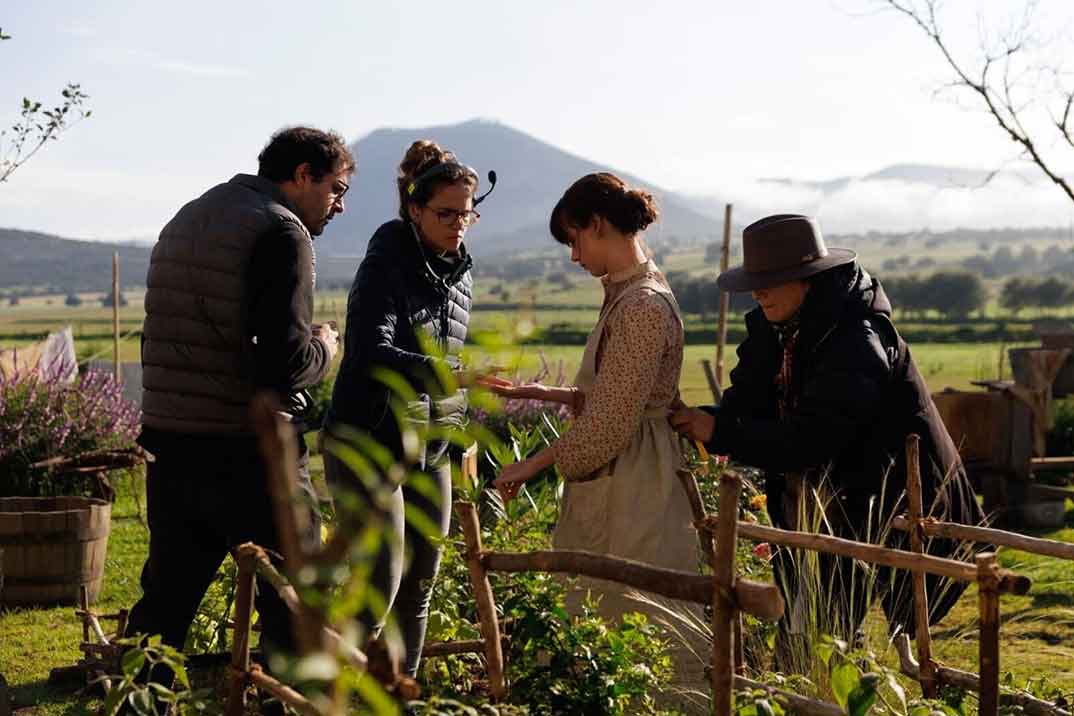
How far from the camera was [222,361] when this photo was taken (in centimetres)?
304

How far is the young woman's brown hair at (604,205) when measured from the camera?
304 cm

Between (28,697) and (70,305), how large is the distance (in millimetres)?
142934

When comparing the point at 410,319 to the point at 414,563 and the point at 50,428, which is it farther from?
the point at 50,428

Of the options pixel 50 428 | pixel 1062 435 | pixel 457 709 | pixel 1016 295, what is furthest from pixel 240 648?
pixel 1016 295

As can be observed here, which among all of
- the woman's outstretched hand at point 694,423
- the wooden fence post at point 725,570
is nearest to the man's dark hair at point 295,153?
the woman's outstretched hand at point 694,423

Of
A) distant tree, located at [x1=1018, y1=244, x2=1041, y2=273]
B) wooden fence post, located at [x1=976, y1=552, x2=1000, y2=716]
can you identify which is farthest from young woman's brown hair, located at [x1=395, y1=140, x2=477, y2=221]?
distant tree, located at [x1=1018, y1=244, x2=1041, y2=273]

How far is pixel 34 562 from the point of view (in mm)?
5570

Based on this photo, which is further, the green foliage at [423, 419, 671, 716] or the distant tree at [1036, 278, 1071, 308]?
the distant tree at [1036, 278, 1071, 308]

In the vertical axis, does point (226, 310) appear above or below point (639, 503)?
above

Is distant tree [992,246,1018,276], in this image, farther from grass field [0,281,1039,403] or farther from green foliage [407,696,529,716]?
green foliage [407,696,529,716]

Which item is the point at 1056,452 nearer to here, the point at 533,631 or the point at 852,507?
the point at 852,507

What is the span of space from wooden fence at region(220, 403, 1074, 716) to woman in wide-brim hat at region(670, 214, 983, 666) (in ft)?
0.47

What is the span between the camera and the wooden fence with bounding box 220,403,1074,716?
106 centimetres

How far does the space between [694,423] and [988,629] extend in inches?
36.5
